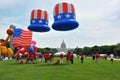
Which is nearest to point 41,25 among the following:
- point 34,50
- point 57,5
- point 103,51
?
point 57,5

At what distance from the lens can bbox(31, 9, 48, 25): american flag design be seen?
104 feet

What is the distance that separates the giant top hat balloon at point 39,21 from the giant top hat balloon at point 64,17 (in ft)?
12.3

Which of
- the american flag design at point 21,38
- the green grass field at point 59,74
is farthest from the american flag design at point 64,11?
the american flag design at point 21,38

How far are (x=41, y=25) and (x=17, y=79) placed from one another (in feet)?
53.0

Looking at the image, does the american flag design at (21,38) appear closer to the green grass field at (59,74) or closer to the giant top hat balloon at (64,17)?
the giant top hat balloon at (64,17)

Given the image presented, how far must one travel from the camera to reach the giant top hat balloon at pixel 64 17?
26.7 meters

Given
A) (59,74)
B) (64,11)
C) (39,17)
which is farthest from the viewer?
(39,17)

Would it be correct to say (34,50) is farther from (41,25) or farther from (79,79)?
(79,79)

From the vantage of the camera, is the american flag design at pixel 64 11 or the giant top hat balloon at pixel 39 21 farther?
the giant top hat balloon at pixel 39 21

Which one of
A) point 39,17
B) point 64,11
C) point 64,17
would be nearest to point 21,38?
point 39,17

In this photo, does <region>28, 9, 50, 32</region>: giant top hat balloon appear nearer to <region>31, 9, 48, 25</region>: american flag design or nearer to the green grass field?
<region>31, 9, 48, 25</region>: american flag design

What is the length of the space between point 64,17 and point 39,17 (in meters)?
5.56

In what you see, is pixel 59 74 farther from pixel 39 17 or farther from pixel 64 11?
pixel 39 17

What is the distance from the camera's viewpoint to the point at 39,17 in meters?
31.9
